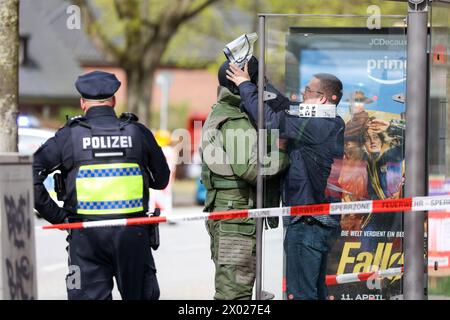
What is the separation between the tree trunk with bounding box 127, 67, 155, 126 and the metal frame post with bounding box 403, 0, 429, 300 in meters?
19.3

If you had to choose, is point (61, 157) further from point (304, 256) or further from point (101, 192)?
point (304, 256)

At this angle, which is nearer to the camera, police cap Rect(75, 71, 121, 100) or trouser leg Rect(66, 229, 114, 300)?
trouser leg Rect(66, 229, 114, 300)

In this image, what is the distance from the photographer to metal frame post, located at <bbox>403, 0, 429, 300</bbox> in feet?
19.7

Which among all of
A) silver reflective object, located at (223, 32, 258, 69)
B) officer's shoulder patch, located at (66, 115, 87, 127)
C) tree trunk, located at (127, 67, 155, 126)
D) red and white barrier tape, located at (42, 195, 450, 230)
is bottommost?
red and white barrier tape, located at (42, 195, 450, 230)

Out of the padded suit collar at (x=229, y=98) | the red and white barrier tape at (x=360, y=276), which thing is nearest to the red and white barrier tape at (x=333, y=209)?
the red and white barrier tape at (x=360, y=276)

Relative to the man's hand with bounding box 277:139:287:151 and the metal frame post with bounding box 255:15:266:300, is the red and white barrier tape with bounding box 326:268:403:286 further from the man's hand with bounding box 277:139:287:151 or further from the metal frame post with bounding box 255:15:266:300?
the man's hand with bounding box 277:139:287:151

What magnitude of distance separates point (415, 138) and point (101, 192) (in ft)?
6.08

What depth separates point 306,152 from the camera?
655cm

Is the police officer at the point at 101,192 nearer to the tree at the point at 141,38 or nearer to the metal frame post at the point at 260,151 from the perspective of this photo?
the metal frame post at the point at 260,151

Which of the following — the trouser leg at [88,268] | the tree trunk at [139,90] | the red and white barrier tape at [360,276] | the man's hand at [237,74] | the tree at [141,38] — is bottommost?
the red and white barrier tape at [360,276]

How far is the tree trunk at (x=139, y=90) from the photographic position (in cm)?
2520

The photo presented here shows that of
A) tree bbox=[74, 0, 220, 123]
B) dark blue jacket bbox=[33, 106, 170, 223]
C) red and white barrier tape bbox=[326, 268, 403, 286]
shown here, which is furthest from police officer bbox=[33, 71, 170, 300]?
tree bbox=[74, 0, 220, 123]

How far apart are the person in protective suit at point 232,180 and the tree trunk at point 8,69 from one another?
54.9 inches

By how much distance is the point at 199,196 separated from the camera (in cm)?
2419
